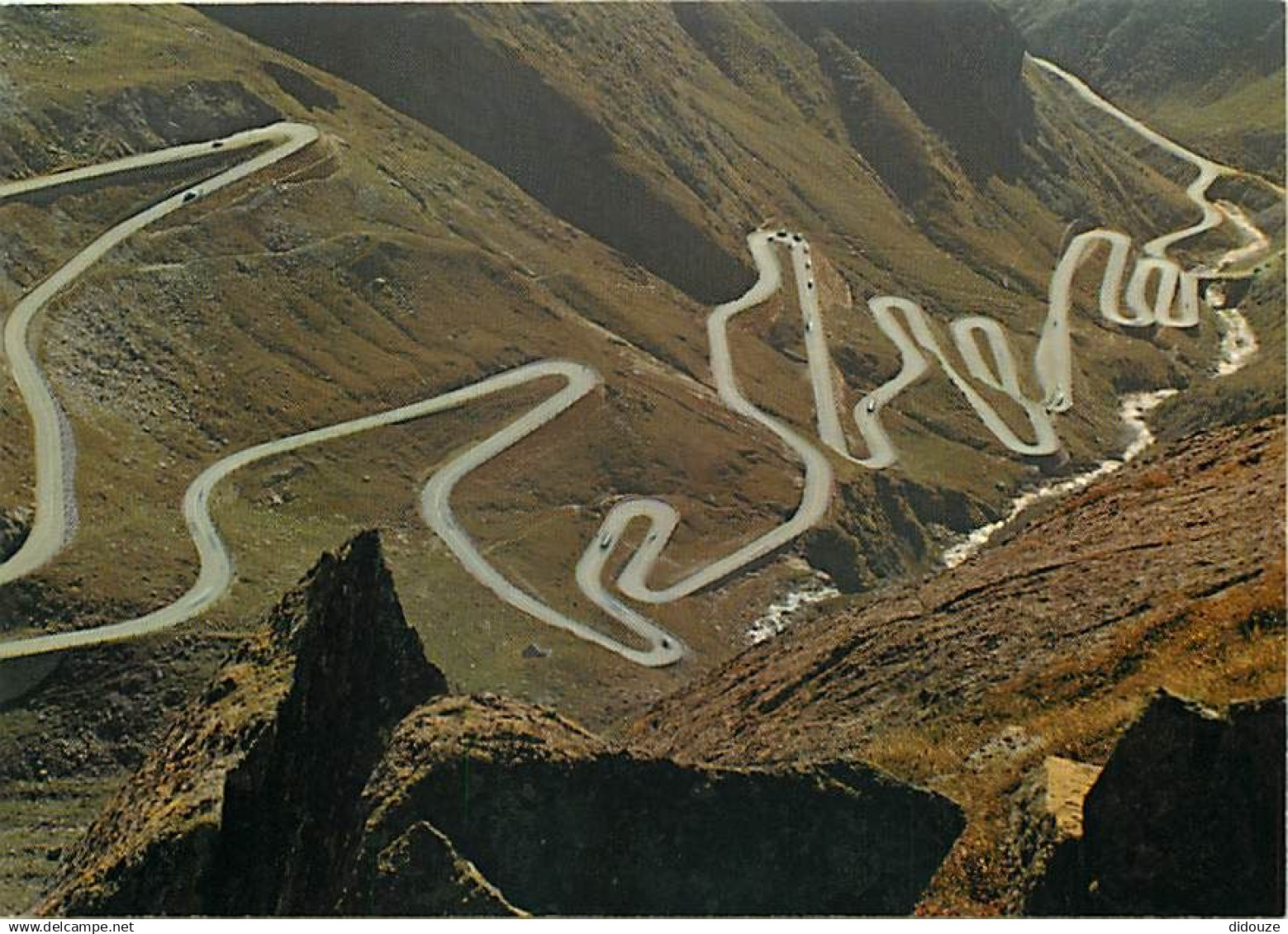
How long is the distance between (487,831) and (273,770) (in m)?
5.74

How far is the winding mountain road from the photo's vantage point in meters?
104

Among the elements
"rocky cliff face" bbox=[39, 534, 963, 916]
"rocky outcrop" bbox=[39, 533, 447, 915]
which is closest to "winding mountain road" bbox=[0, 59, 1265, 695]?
"rocky outcrop" bbox=[39, 533, 447, 915]

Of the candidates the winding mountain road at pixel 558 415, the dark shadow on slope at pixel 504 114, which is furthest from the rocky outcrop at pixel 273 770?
the dark shadow on slope at pixel 504 114

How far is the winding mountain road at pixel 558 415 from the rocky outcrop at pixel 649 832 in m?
66.7

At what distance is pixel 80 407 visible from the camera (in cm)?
11581

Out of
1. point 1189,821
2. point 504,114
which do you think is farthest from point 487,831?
point 504,114

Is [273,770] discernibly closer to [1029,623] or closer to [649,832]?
[649,832]

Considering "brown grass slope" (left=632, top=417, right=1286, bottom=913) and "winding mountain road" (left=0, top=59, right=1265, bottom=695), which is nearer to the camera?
"brown grass slope" (left=632, top=417, right=1286, bottom=913)

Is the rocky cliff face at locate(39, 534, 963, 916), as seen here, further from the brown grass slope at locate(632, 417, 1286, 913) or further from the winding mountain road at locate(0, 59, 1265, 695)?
the winding mountain road at locate(0, 59, 1265, 695)

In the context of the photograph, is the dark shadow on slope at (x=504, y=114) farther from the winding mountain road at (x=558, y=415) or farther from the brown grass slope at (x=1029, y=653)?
the brown grass slope at (x=1029, y=653)

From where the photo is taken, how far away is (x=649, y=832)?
30.8 metres

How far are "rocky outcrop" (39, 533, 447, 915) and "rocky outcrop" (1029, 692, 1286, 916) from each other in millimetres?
15456

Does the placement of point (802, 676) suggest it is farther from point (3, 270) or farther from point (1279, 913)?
point (3, 270)

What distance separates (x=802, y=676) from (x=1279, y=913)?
2931cm
